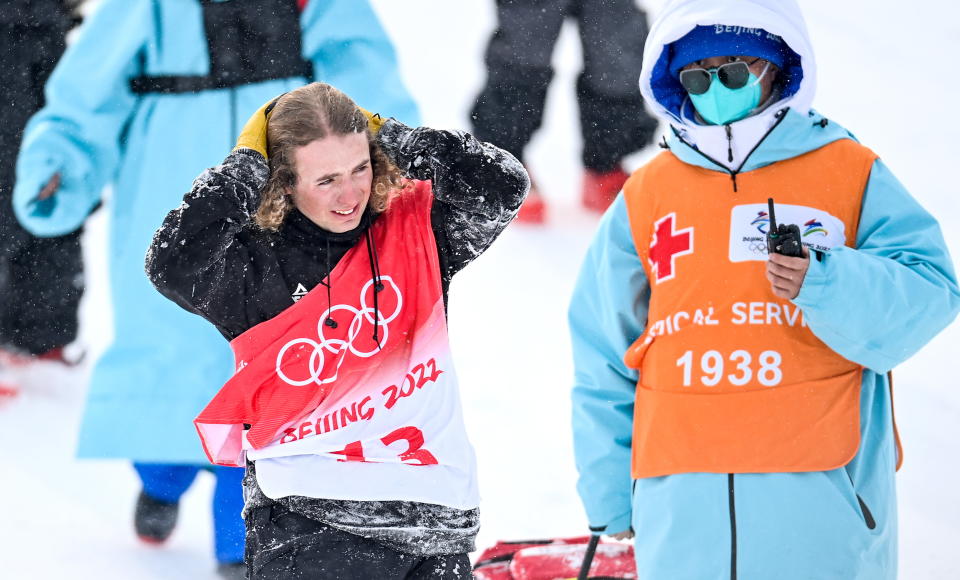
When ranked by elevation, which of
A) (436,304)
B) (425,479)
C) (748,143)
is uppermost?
(748,143)

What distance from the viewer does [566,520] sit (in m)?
4.82

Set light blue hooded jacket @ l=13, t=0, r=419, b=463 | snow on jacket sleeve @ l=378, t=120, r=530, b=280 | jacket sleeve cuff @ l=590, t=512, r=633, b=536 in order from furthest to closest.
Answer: light blue hooded jacket @ l=13, t=0, r=419, b=463 → jacket sleeve cuff @ l=590, t=512, r=633, b=536 → snow on jacket sleeve @ l=378, t=120, r=530, b=280

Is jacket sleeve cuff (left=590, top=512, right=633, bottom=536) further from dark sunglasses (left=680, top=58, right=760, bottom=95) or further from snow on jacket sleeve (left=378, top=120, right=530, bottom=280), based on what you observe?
dark sunglasses (left=680, top=58, right=760, bottom=95)

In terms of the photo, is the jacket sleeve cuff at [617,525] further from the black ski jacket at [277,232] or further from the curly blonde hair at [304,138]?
the curly blonde hair at [304,138]

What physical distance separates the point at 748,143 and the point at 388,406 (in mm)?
948

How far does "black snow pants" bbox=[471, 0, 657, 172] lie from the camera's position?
258 inches

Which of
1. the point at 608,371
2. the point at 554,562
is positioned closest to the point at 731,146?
the point at 608,371

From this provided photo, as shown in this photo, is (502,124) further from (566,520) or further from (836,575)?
(836,575)

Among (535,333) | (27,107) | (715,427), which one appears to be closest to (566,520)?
(535,333)

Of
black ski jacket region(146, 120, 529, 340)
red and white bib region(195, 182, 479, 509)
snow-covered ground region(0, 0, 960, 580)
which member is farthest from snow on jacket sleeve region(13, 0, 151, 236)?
red and white bib region(195, 182, 479, 509)

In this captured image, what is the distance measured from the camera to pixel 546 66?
21.6ft

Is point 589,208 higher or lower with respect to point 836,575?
higher

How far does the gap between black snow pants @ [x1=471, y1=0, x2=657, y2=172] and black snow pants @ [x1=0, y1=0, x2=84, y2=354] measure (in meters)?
2.02

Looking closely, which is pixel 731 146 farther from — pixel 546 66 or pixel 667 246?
pixel 546 66
